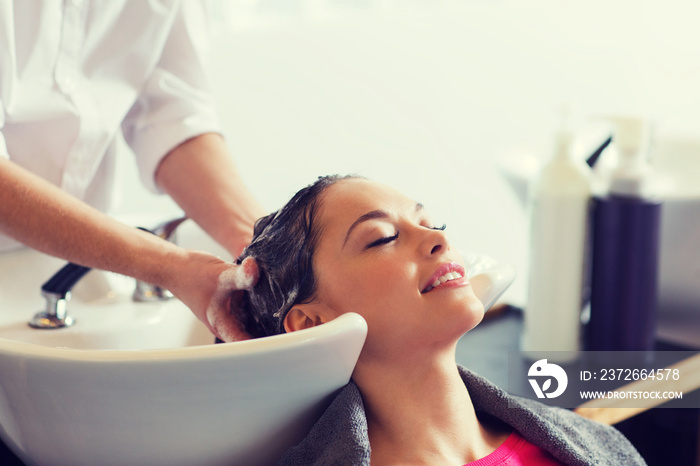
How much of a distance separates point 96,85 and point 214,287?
1.54ft

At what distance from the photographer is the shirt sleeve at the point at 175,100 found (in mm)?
1277

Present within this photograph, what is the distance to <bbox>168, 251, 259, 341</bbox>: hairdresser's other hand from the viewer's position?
3.03 feet

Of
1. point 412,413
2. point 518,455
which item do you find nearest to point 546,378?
point 518,455

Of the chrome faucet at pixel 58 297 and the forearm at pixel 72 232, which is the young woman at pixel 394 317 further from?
the chrome faucet at pixel 58 297

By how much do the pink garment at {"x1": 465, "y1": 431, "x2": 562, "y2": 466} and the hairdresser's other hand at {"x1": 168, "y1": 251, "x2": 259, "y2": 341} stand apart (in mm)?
354

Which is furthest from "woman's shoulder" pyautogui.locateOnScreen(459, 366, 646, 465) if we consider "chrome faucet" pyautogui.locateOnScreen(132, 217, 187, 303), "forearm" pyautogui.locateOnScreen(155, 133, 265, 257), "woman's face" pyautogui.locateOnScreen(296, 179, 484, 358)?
"chrome faucet" pyautogui.locateOnScreen(132, 217, 187, 303)

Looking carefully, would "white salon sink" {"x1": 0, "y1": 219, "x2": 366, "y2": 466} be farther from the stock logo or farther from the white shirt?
the stock logo

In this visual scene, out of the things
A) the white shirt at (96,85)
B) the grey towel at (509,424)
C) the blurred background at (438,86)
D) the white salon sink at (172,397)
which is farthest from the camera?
the blurred background at (438,86)

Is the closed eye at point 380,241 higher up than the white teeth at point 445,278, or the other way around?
the closed eye at point 380,241

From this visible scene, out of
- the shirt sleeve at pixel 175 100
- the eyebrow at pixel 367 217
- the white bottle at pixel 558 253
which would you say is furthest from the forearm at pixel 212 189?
the white bottle at pixel 558 253

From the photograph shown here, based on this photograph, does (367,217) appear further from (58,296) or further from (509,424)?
(58,296)

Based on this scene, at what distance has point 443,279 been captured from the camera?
2.91 ft

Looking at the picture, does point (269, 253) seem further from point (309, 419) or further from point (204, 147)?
point (204, 147)

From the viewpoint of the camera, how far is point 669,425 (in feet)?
4.58
